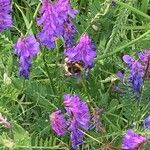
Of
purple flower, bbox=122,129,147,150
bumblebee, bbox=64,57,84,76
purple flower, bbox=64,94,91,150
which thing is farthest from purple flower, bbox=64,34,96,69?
purple flower, bbox=122,129,147,150

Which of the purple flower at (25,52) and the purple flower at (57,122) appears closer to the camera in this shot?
the purple flower at (57,122)

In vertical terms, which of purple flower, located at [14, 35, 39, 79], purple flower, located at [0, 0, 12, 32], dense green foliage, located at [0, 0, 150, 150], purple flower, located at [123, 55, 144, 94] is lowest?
dense green foliage, located at [0, 0, 150, 150]

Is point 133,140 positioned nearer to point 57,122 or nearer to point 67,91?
point 57,122

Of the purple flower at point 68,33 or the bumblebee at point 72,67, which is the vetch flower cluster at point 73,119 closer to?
the bumblebee at point 72,67

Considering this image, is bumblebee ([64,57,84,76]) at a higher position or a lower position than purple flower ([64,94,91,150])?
higher

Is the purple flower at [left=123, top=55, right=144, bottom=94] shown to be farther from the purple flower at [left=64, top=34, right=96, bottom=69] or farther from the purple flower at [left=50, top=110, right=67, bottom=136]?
the purple flower at [left=50, top=110, right=67, bottom=136]

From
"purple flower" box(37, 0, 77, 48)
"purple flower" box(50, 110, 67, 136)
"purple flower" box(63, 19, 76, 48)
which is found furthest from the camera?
"purple flower" box(63, 19, 76, 48)

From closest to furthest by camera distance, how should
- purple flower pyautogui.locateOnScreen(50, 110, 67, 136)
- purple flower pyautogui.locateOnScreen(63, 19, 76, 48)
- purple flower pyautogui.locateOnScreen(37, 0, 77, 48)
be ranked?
purple flower pyautogui.locateOnScreen(50, 110, 67, 136)
purple flower pyautogui.locateOnScreen(37, 0, 77, 48)
purple flower pyautogui.locateOnScreen(63, 19, 76, 48)

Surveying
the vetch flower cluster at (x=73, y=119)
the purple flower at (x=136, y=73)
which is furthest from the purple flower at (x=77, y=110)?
the purple flower at (x=136, y=73)
